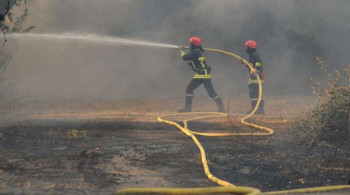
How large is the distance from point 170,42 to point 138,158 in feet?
38.4

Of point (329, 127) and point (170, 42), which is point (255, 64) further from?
point (170, 42)

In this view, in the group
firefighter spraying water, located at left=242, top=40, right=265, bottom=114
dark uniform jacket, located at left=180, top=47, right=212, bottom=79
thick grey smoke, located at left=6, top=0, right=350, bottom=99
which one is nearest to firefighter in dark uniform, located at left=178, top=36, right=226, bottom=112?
dark uniform jacket, located at left=180, top=47, right=212, bottom=79

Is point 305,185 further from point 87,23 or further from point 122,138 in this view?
point 87,23

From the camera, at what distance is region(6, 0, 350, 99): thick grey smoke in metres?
17.0

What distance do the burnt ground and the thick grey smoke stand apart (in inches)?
282

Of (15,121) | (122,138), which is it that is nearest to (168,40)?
(15,121)

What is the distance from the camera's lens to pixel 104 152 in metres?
6.67

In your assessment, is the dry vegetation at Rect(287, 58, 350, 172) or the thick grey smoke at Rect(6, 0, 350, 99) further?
the thick grey smoke at Rect(6, 0, 350, 99)

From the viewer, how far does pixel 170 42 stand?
17719mm

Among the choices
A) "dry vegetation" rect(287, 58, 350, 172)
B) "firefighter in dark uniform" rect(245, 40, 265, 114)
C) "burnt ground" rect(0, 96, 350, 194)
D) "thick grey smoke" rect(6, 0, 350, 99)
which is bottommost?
"burnt ground" rect(0, 96, 350, 194)

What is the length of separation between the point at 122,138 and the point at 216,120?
287 cm

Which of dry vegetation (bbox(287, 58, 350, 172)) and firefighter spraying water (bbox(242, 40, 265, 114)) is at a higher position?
firefighter spraying water (bbox(242, 40, 265, 114))

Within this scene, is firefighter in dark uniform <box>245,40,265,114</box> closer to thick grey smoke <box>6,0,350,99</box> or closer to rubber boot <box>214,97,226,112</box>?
rubber boot <box>214,97,226,112</box>

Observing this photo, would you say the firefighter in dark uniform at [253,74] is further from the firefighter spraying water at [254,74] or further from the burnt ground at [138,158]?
the burnt ground at [138,158]
